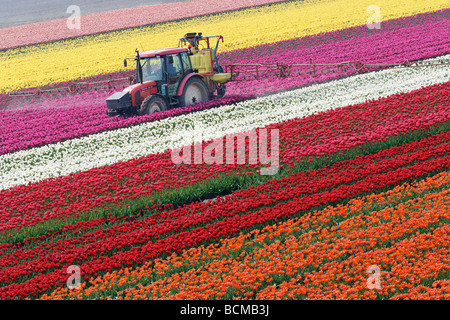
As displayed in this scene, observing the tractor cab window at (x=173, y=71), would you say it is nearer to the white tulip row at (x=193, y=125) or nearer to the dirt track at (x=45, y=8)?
the white tulip row at (x=193, y=125)

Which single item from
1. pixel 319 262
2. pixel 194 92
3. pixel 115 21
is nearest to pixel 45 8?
pixel 115 21

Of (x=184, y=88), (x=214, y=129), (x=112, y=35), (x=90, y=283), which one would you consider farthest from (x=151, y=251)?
(x=112, y=35)

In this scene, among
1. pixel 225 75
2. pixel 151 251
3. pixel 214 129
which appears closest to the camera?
pixel 151 251

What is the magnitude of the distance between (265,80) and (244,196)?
16.6 meters

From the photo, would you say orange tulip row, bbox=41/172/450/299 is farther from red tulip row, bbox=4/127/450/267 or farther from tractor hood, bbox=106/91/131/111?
tractor hood, bbox=106/91/131/111

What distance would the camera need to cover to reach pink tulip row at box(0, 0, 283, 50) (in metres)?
54.7

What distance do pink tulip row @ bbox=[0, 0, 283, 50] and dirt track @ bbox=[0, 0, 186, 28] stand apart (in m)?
12.6

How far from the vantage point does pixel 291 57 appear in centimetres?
3356

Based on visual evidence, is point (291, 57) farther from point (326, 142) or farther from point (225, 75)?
point (326, 142)

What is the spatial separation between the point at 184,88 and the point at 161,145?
4.79 metres

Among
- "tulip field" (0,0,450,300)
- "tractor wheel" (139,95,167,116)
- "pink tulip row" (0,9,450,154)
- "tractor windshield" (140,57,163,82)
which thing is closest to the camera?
"tulip field" (0,0,450,300)

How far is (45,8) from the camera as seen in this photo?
9000 centimetres

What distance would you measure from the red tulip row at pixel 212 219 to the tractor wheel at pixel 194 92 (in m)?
9.99

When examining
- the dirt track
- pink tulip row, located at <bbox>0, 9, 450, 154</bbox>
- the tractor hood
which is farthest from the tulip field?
the dirt track
